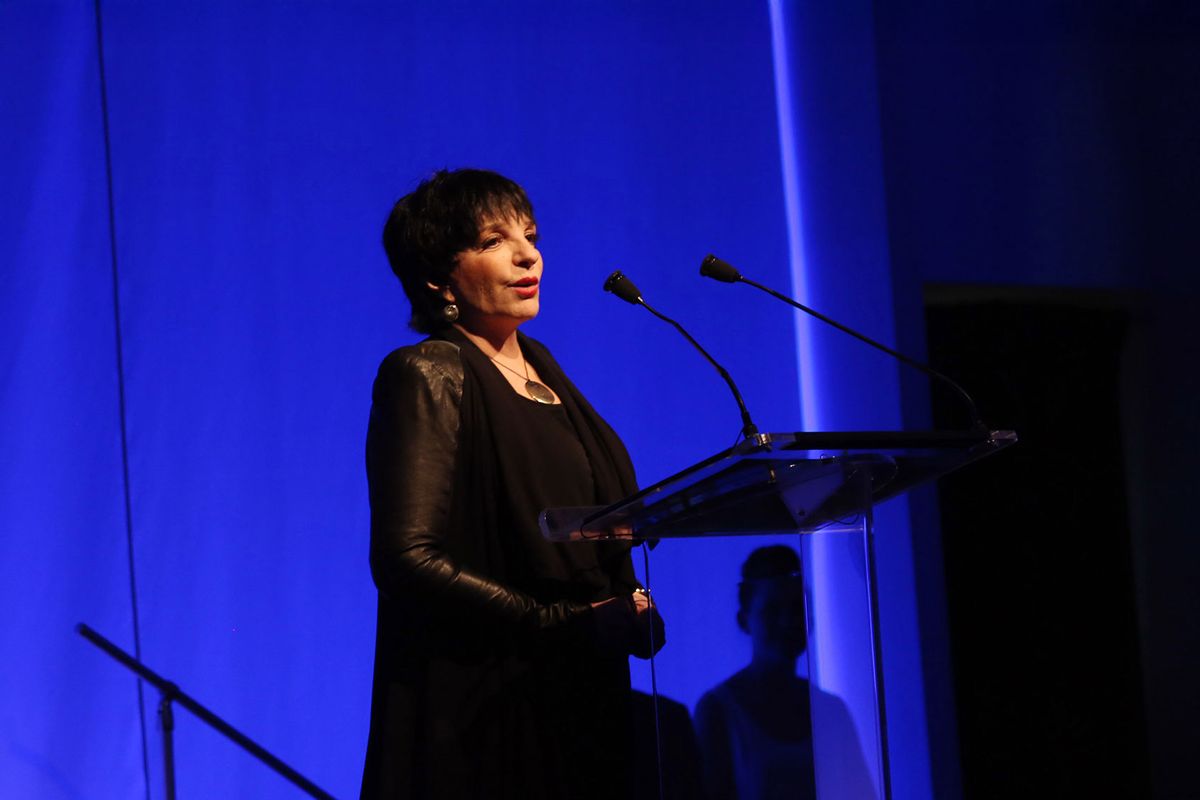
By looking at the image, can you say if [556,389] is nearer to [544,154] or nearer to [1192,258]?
[544,154]

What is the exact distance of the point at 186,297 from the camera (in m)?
2.62

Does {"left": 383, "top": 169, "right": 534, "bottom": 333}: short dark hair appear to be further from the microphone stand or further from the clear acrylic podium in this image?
the microphone stand

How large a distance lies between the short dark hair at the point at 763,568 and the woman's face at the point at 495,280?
648 millimetres

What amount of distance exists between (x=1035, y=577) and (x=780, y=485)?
2.43 meters

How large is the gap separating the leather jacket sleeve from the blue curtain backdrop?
0.92 metres

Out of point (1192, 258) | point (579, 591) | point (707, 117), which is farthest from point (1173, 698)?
point (579, 591)

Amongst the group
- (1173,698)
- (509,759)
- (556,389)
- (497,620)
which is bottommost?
(1173,698)

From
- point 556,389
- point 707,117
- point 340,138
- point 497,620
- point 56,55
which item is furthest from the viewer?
point 707,117

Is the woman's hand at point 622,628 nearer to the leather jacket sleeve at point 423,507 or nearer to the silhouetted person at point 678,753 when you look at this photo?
the leather jacket sleeve at point 423,507

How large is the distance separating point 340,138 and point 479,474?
128 centimetres

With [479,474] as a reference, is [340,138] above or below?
above

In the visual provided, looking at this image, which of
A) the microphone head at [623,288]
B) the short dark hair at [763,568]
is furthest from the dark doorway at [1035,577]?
the short dark hair at [763,568]

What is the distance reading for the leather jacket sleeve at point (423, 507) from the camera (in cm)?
165

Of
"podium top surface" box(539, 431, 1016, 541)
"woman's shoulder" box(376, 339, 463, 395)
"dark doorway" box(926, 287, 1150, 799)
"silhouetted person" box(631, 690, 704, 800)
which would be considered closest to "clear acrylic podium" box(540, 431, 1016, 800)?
"podium top surface" box(539, 431, 1016, 541)
